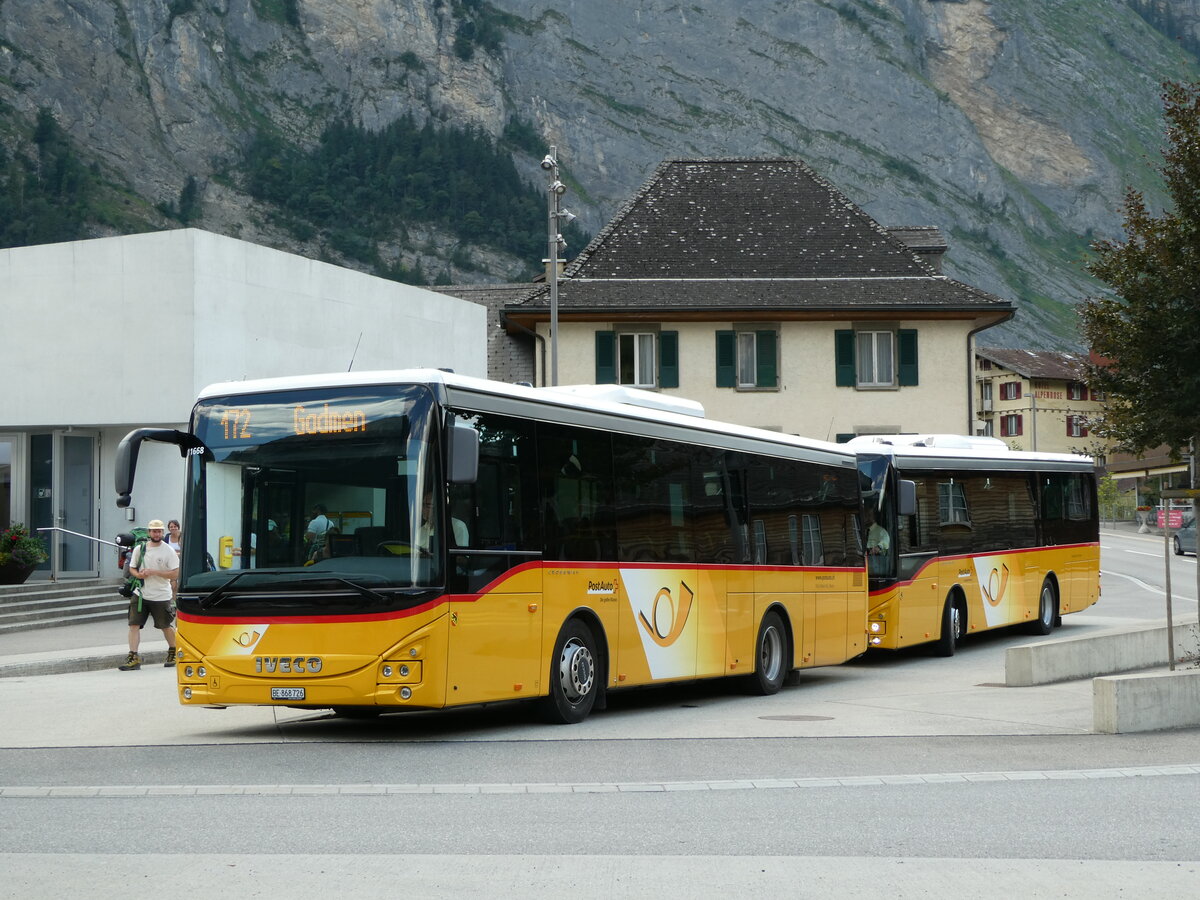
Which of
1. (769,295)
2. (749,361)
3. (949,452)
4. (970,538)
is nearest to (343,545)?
(949,452)

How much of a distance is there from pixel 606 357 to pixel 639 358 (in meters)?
1.11

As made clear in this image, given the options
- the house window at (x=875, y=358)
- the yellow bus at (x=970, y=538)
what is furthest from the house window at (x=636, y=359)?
the yellow bus at (x=970, y=538)

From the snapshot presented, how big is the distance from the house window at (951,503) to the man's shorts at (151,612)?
10.3m

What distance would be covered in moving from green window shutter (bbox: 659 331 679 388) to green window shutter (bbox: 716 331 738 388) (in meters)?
1.29

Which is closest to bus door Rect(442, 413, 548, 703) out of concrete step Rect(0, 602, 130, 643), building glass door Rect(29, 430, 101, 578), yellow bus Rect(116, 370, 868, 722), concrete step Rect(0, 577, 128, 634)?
yellow bus Rect(116, 370, 868, 722)

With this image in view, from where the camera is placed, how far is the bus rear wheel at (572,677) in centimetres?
1348

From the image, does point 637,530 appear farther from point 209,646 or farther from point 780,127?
point 780,127

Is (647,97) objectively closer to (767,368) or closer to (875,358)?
(875,358)

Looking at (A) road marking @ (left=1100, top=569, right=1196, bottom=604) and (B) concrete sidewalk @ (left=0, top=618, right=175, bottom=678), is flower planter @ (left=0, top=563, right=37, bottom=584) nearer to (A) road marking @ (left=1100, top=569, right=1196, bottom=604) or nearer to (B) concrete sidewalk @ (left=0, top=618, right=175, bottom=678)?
(B) concrete sidewalk @ (left=0, top=618, right=175, bottom=678)

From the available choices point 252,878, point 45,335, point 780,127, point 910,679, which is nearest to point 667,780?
point 252,878

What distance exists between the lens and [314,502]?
12.1m

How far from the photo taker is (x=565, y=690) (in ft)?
44.8

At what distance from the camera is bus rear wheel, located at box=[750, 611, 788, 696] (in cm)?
1711

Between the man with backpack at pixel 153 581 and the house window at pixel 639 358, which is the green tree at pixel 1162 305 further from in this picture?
the house window at pixel 639 358
